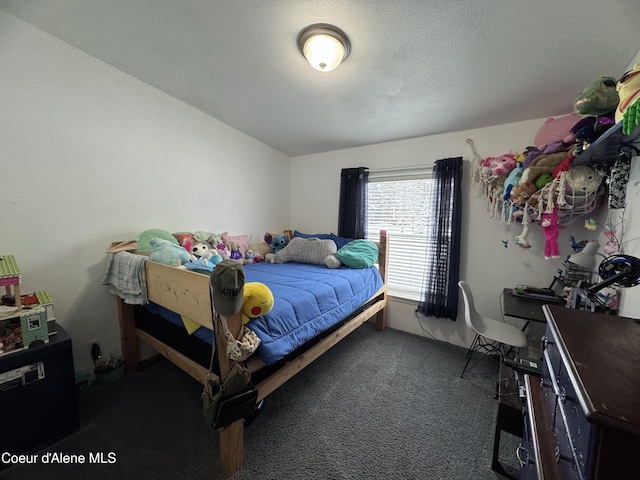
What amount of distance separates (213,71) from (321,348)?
2209 millimetres

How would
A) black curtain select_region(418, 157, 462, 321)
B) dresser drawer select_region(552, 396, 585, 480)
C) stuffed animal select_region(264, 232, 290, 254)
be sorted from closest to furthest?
dresser drawer select_region(552, 396, 585, 480) < black curtain select_region(418, 157, 462, 321) < stuffed animal select_region(264, 232, 290, 254)

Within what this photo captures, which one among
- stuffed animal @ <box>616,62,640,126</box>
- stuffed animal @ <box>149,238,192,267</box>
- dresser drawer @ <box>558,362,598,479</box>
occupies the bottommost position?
dresser drawer @ <box>558,362,598,479</box>

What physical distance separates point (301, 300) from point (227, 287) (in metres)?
0.66

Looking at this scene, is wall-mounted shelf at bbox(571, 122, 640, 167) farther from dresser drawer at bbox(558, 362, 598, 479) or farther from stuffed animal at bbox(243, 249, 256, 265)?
stuffed animal at bbox(243, 249, 256, 265)

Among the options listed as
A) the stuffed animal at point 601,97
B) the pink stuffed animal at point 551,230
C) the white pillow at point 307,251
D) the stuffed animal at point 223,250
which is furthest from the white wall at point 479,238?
the stuffed animal at point 223,250

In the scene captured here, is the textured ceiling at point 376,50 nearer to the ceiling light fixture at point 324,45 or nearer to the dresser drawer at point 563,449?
the ceiling light fixture at point 324,45

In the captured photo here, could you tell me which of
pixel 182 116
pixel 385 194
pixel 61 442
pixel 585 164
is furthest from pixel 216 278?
pixel 385 194

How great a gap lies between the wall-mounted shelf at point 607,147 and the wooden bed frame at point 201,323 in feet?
5.82

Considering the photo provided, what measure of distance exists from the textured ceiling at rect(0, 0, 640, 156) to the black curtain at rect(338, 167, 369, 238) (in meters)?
0.82

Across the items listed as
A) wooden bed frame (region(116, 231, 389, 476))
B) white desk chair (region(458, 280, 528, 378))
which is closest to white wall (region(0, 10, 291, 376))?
wooden bed frame (region(116, 231, 389, 476))

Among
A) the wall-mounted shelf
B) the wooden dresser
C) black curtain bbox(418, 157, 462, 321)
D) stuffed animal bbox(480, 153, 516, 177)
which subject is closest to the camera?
the wooden dresser

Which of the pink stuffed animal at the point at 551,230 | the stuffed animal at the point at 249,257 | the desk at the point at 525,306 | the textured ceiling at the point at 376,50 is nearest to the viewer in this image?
the textured ceiling at the point at 376,50

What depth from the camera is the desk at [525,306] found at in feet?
5.29

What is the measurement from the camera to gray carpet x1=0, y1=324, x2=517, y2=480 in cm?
128
